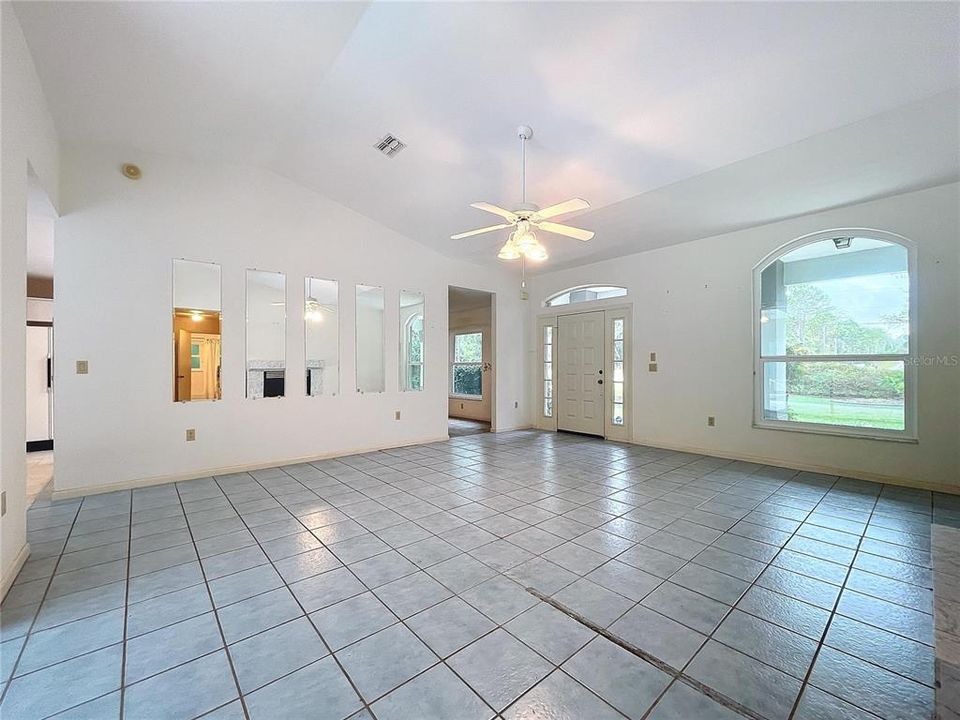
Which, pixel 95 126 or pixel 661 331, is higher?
pixel 95 126

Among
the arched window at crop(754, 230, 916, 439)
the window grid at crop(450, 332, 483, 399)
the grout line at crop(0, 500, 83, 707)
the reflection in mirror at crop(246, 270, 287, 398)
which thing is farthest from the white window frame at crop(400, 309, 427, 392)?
the arched window at crop(754, 230, 916, 439)

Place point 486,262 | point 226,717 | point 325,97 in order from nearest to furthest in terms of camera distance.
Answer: point 226,717
point 325,97
point 486,262

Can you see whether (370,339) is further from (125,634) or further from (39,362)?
(39,362)

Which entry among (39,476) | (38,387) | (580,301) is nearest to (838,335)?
(580,301)

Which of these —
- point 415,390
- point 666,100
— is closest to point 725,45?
point 666,100

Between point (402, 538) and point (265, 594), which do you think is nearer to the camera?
point (265, 594)

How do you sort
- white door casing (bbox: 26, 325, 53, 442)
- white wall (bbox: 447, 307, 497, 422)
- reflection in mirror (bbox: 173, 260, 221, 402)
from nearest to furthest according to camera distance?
reflection in mirror (bbox: 173, 260, 221, 402) < white door casing (bbox: 26, 325, 53, 442) < white wall (bbox: 447, 307, 497, 422)

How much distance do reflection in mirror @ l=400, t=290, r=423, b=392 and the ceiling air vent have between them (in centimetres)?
209

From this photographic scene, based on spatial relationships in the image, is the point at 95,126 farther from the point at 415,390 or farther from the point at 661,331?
the point at 661,331

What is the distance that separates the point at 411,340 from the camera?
6.00 metres

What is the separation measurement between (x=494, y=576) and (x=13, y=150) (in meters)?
3.60

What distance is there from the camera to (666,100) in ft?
9.97

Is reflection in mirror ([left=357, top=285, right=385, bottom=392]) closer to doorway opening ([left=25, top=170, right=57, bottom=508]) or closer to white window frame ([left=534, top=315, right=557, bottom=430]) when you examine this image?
white window frame ([left=534, top=315, right=557, bottom=430])

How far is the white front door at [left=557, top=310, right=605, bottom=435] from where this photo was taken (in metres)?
6.51
